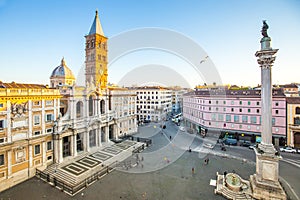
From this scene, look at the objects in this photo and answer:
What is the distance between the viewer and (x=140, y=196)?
671 inches

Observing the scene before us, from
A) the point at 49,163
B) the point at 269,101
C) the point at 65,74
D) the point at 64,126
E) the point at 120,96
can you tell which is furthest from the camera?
the point at 65,74

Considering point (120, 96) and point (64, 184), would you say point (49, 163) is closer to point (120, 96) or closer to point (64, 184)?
point (64, 184)

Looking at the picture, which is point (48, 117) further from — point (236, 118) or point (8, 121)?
point (236, 118)

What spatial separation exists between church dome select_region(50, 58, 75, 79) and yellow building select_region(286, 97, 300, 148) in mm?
52682

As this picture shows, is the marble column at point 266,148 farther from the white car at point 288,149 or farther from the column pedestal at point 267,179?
the white car at point 288,149

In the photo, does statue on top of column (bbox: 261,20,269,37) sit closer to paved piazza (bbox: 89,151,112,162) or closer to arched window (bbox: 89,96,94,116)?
paved piazza (bbox: 89,151,112,162)

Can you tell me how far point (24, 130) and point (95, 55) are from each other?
26.0 metres

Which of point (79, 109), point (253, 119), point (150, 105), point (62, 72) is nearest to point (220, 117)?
point (253, 119)

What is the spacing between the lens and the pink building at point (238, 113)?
3177 centimetres

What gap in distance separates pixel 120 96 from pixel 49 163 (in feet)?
67.1

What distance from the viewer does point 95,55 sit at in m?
40.7

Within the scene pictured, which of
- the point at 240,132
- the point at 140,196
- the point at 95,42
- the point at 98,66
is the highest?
the point at 95,42

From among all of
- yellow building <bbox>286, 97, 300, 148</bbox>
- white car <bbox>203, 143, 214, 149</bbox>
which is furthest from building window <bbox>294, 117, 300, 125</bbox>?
white car <bbox>203, 143, 214, 149</bbox>

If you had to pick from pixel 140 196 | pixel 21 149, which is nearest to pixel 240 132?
pixel 140 196
